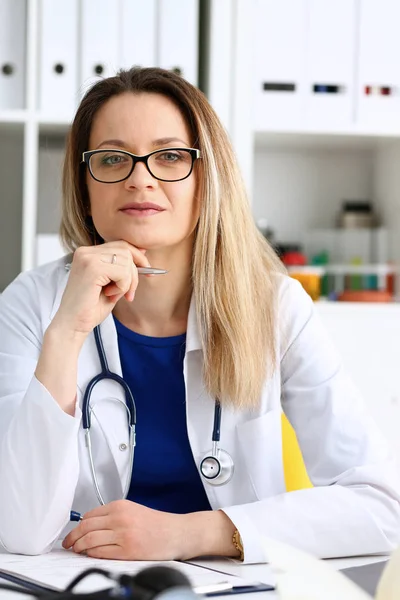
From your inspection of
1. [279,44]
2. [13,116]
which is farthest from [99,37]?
[279,44]

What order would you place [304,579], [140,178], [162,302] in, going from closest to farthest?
[304,579], [140,178], [162,302]

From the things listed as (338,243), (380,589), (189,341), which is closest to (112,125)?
(189,341)

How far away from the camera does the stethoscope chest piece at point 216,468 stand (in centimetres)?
136

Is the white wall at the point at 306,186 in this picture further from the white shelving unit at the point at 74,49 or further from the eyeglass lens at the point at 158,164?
the eyeglass lens at the point at 158,164

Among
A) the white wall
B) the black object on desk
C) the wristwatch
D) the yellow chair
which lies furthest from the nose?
the white wall

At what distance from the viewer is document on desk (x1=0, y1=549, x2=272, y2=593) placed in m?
0.86

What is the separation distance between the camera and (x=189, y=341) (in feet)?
4.75

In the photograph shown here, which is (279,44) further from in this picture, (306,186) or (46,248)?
(46,248)

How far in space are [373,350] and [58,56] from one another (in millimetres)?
1247

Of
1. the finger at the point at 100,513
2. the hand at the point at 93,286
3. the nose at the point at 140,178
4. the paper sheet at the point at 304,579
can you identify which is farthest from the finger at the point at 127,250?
the paper sheet at the point at 304,579

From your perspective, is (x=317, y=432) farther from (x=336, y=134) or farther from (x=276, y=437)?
(x=336, y=134)

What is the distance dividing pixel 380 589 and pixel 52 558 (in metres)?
0.67

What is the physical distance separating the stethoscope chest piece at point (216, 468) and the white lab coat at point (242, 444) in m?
0.02

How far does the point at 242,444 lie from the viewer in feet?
4.58
